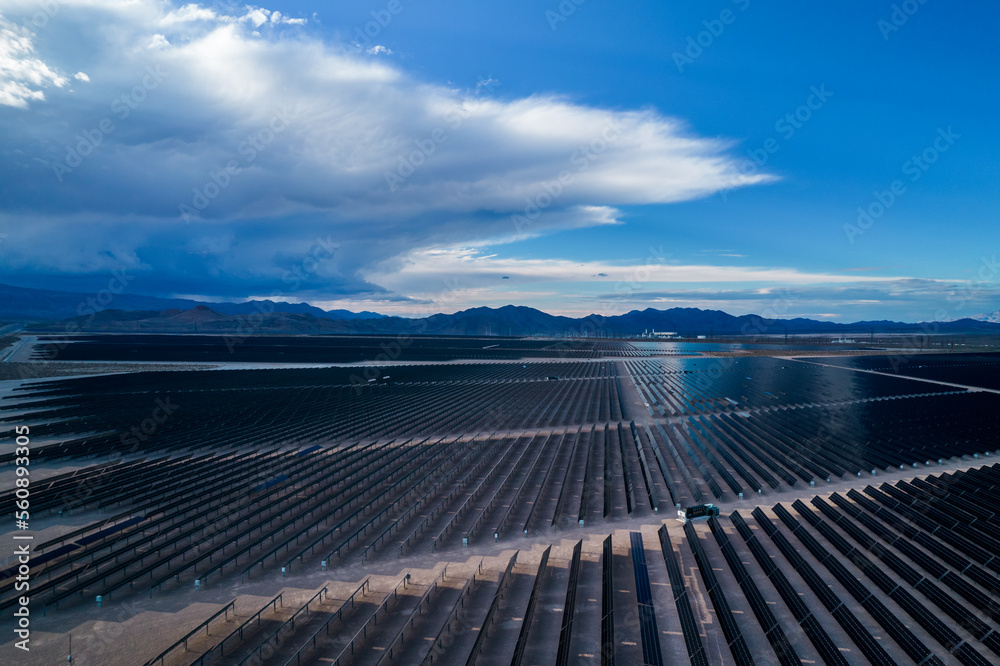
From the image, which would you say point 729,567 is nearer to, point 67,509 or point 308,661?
point 308,661

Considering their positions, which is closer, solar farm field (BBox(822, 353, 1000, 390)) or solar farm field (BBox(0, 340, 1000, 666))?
solar farm field (BBox(0, 340, 1000, 666))

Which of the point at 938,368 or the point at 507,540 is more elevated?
the point at 938,368

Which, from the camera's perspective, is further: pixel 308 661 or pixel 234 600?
pixel 234 600

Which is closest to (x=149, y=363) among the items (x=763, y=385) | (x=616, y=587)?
(x=616, y=587)

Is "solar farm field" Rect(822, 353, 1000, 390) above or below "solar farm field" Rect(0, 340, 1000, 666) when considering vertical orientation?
above

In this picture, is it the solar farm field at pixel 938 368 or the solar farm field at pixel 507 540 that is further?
the solar farm field at pixel 938 368

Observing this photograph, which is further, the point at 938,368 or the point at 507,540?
the point at 938,368

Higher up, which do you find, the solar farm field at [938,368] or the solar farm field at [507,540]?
the solar farm field at [938,368]

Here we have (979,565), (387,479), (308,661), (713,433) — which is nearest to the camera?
(308,661)
